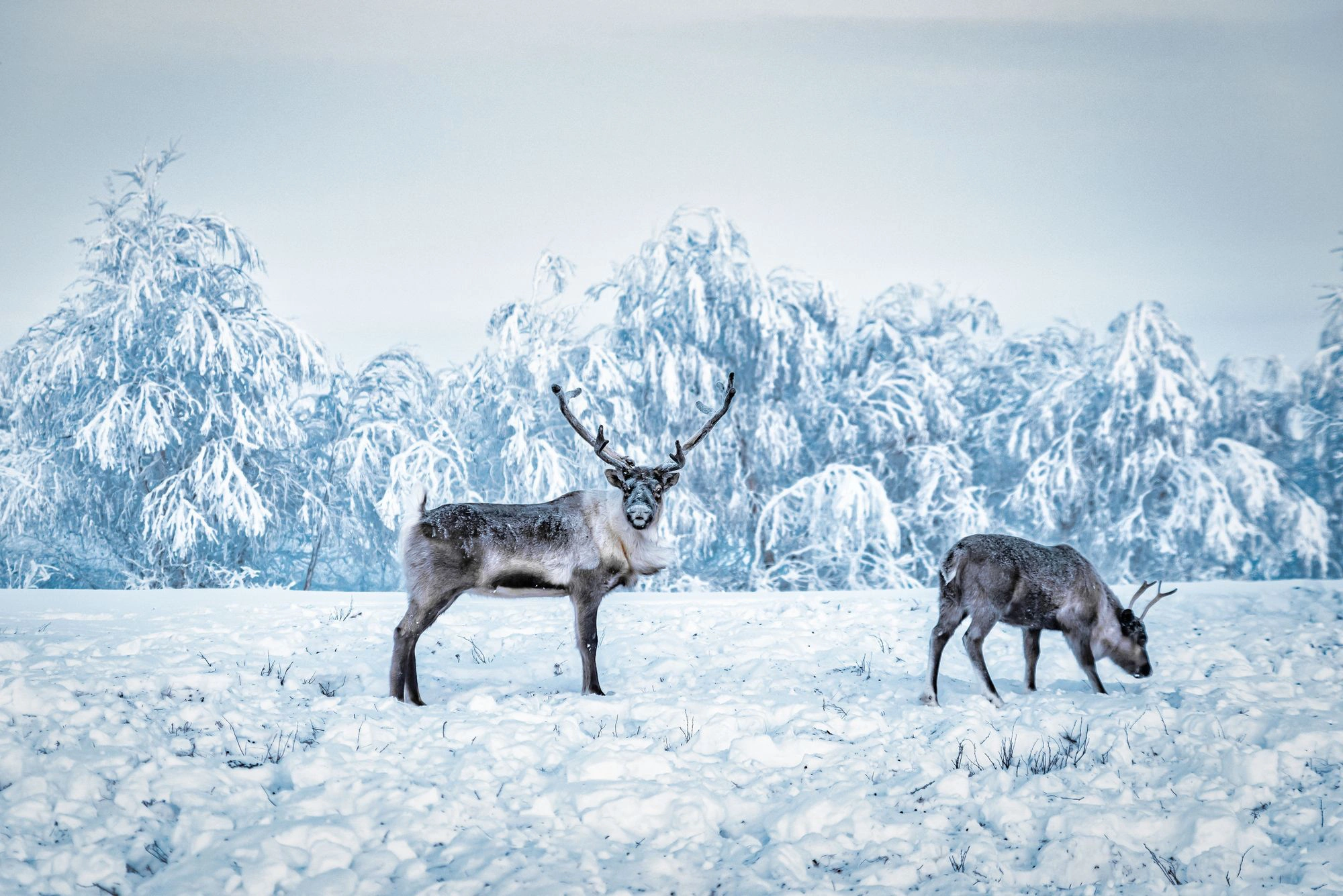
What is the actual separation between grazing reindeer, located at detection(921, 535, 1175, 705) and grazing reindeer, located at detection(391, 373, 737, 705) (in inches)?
77.9

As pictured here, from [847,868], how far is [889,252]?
20.3 m

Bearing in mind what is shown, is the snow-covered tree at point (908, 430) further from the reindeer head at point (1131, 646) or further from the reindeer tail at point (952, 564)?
the reindeer tail at point (952, 564)

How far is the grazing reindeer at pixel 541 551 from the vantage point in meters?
6.33

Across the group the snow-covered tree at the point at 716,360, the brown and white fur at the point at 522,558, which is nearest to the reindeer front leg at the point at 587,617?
the brown and white fur at the point at 522,558

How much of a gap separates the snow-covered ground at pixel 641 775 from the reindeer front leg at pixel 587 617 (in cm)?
36

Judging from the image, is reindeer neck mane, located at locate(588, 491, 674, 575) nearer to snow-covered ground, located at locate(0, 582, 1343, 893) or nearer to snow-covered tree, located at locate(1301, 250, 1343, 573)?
snow-covered ground, located at locate(0, 582, 1343, 893)

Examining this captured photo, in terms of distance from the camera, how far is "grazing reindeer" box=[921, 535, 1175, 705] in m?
6.70

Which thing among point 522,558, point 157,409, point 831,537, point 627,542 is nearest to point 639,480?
point 627,542

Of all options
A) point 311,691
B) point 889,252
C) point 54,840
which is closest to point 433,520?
point 311,691

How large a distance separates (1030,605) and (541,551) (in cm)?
334

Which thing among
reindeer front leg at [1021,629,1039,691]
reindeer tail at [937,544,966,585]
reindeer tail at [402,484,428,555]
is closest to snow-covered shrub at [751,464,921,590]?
reindeer front leg at [1021,629,1039,691]

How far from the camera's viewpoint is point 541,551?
658 centimetres

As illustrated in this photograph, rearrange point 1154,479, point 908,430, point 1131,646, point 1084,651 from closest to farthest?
point 1084,651, point 1131,646, point 1154,479, point 908,430

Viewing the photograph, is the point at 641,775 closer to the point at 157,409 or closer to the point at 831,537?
the point at 831,537
